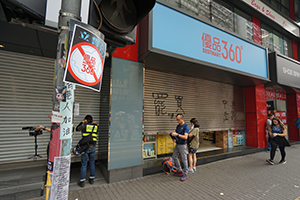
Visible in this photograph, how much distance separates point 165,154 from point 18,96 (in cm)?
539

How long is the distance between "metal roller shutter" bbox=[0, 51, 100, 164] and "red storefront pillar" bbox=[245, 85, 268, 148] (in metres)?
9.67

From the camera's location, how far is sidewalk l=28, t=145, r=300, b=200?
11.8 feet

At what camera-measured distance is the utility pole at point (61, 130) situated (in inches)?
63.4

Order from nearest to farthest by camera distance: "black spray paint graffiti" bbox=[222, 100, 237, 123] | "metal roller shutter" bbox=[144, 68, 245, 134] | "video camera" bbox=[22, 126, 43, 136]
A: "video camera" bbox=[22, 126, 43, 136], "metal roller shutter" bbox=[144, 68, 245, 134], "black spray paint graffiti" bbox=[222, 100, 237, 123]

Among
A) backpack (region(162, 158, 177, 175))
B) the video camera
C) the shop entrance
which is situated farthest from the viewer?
the shop entrance

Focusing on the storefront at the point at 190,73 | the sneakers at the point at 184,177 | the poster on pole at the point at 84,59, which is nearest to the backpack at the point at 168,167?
the sneakers at the point at 184,177

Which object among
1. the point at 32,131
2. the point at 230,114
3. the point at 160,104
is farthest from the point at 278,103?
the point at 32,131

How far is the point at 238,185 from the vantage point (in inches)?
165

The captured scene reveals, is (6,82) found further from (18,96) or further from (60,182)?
(60,182)

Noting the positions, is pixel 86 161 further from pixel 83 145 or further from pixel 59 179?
pixel 59 179

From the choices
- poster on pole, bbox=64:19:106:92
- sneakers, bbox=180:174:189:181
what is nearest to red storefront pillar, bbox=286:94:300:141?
sneakers, bbox=180:174:189:181

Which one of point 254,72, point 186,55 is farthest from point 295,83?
point 186,55

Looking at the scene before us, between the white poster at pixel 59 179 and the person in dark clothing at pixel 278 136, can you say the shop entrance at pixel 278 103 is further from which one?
the white poster at pixel 59 179

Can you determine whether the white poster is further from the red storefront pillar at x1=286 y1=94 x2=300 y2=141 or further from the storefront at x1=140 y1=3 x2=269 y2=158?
the red storefront pillar at x1=286 y1=94 x2=300 y2=141
